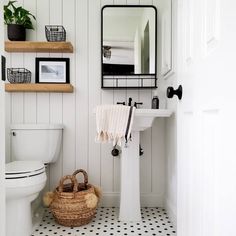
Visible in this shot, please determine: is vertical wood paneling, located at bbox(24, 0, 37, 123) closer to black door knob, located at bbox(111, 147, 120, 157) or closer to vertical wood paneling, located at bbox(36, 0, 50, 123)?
vertical wood paneling, located at bbox(36, 0, 50, 123)

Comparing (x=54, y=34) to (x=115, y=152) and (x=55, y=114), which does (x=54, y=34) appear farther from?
(x=115, y=152)

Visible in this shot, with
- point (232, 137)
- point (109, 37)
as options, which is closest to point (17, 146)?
point (109, 37)

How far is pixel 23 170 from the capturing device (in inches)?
65.9

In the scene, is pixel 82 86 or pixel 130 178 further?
pixel 82 86

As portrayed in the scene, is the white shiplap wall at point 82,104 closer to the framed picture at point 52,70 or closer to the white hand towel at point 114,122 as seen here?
the framed picture at point 52,70

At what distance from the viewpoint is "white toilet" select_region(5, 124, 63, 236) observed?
1.64 meters

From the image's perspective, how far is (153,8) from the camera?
232cm

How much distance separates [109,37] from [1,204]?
1.91m

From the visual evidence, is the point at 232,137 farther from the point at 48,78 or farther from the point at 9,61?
the point at 9,61

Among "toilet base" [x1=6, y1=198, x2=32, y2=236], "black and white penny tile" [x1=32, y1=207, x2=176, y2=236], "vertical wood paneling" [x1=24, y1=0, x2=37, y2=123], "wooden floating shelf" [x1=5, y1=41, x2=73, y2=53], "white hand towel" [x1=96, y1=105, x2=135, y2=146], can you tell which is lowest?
"black and white penny tile" [x1=32, y1=207, x2=176, y2=236]

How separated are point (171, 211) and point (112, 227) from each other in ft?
1.65

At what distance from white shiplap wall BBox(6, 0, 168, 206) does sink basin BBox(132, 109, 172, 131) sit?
524mm

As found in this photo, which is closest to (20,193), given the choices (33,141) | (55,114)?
(33,141)

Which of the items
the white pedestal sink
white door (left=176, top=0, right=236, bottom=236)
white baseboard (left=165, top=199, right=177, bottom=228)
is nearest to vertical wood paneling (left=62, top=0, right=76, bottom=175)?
the white pedestal sink
